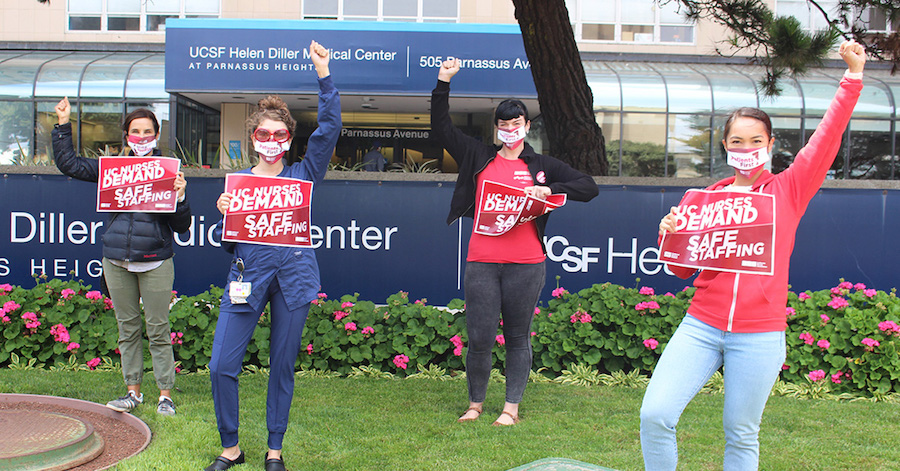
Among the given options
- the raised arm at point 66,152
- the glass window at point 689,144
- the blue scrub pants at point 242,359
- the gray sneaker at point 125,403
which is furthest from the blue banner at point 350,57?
the blue scrub pants at point 242,359

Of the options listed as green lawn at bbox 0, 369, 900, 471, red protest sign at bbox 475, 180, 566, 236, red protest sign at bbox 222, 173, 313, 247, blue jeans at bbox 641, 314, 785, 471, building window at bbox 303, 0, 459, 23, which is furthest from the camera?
building window at bbox 303, 0, 459, 23

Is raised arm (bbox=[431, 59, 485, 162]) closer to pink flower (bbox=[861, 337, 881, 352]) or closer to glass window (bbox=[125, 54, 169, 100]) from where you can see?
pink flower (bbox=[861, 337, 881, 352])

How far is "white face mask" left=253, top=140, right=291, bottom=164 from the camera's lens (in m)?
3.98

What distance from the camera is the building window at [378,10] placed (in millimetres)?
21828

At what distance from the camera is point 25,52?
21422 millimetres

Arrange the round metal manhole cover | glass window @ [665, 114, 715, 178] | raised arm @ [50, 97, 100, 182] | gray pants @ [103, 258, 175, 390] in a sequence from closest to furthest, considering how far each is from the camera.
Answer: the round metal manhole cover, gray pants @ [103, 258, 175, 390], raised arm @ [50, 97, 100, 182], glass window @ [665, 114, 715, 178]

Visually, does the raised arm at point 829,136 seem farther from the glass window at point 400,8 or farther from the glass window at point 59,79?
the glass window at point 400,8

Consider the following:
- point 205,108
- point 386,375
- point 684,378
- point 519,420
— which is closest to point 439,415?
point 519,420

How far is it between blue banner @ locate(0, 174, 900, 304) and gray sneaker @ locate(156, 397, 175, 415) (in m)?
2.85

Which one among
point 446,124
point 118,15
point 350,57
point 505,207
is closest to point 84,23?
point 118,15

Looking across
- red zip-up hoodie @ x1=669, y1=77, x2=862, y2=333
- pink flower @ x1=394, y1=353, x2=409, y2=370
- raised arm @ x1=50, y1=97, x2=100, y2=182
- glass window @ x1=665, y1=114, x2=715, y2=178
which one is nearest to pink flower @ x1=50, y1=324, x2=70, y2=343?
raised arm @ x1=50, y1=97, x2=100, y2=182

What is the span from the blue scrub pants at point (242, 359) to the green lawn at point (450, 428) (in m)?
0.29

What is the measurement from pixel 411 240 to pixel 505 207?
10.3 feet

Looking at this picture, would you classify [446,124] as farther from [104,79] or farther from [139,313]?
[104,79]
